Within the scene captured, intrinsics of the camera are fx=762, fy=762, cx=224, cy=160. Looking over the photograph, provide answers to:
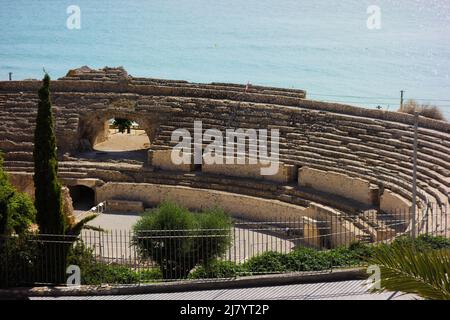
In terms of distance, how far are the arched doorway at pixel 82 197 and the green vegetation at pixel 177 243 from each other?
9.63 m

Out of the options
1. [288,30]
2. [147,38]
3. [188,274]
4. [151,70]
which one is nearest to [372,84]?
[151,70]

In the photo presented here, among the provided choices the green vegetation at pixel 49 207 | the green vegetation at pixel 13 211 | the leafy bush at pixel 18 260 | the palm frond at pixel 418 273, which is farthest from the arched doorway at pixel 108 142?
the palm frond at pixel 418 273

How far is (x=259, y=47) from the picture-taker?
73438 mm

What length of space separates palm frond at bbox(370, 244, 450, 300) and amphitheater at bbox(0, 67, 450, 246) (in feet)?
35.4

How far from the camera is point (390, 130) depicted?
25.2m

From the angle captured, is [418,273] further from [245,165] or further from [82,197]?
[82,197]

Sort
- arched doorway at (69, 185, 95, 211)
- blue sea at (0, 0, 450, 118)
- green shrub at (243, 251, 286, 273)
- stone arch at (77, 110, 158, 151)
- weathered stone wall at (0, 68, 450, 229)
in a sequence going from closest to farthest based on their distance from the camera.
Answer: green shrub at (243, 251, 286, 273) → weathered stone wall at (0, 68, 450, 229) → arched doorway at (69, 185, 95, 211) → stone arch at (77, 110, 158, 151) → blue sea at (0, 0, 450, 118)

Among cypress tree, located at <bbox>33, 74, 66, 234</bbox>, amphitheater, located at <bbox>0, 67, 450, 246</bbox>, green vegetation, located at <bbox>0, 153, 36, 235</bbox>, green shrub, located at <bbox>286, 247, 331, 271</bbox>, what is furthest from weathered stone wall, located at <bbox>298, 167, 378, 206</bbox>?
cypress tree, located at <bbox>33, 74, 66, 234</bbox>

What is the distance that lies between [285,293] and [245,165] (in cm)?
1249

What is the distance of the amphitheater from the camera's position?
73.8 feet

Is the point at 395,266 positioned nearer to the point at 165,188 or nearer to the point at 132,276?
the point at 132,276

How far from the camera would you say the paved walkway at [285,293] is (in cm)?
1286

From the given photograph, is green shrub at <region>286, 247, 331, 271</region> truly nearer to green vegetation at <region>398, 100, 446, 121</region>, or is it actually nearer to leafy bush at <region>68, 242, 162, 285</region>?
leafy bush at <region>68, 242, 162, 285</region>

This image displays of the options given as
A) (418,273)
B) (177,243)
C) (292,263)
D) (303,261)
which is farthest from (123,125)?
(418,273)
